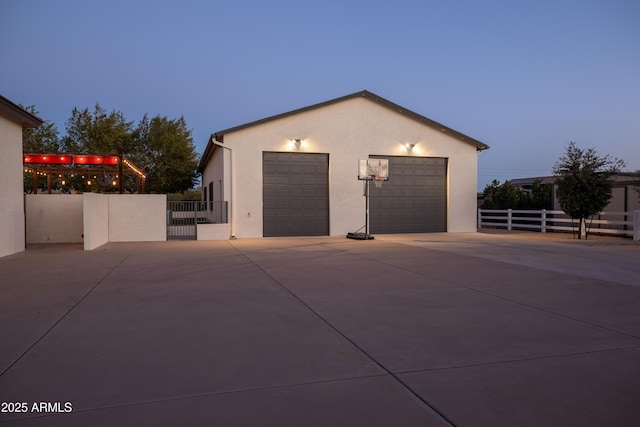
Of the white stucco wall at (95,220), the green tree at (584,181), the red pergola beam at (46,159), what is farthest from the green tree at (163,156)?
the green tree at (584,181)

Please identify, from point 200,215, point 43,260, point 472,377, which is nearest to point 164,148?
point 200,215

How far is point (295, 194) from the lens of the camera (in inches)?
741

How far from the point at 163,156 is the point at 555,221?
31889 millimetres

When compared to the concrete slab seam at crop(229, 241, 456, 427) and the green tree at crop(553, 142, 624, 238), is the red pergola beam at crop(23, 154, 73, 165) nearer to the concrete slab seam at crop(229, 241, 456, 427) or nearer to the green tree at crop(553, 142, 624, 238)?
the concrete slab seam at crop(229, 241, 456, 427)

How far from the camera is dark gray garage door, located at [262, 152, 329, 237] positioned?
1850 centimetres

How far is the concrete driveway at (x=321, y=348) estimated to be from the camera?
3096mm

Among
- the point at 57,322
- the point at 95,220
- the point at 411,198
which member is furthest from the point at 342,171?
the point at 57,322

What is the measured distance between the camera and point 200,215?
19.2m

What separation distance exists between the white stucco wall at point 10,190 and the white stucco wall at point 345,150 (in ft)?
23.0

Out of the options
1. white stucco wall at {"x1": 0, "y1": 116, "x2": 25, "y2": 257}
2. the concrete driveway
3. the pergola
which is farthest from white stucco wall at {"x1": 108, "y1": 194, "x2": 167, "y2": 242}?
the concrete driveway

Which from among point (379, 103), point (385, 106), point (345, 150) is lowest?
point (345, 150)

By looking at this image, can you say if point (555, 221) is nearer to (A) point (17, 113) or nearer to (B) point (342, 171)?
(B) point (342, 171)

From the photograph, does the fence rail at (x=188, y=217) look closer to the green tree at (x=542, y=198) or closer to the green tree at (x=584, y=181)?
the green tree at (x=584, y=181)

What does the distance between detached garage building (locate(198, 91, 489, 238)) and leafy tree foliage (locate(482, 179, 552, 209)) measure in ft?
15.6
